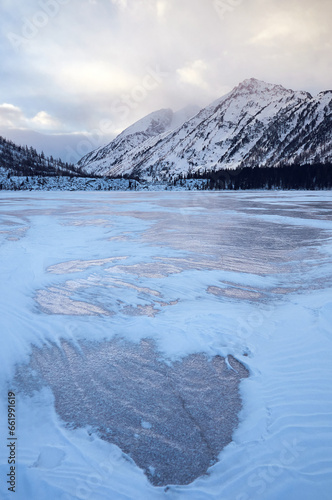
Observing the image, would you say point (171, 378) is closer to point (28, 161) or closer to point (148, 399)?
point (148, 399)

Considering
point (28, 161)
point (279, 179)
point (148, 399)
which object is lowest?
point (148, 399)

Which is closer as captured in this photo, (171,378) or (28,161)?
(171,378)

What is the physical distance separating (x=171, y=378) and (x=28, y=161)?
195 meters

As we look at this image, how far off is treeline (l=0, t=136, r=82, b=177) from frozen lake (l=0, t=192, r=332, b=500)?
161700mm

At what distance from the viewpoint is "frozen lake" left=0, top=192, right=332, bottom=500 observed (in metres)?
2.95

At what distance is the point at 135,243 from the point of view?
45.0ft

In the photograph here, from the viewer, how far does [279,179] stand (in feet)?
407

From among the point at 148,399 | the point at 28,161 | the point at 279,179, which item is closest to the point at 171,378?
the point at 148,399

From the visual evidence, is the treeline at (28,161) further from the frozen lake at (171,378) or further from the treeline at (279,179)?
the frozen lake at (171,378)

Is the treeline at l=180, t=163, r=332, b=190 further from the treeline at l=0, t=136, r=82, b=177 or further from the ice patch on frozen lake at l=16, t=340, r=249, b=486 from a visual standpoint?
the ice patch on frozen lake at l=16, t=340, r=249, b=486

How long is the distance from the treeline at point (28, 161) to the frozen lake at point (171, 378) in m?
162

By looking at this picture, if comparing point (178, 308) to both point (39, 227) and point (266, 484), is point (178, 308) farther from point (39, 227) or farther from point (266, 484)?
point (39, 227)

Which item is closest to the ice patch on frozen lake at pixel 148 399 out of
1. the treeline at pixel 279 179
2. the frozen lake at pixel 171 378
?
the frozen lake at pixel 171 378

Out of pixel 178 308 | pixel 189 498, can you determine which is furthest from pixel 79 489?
pixel 178 308
